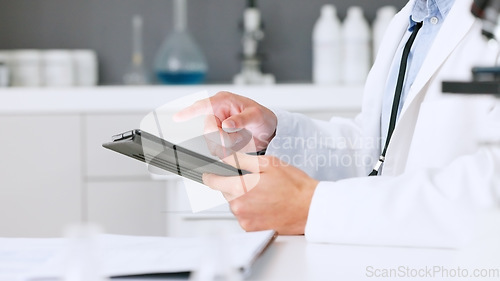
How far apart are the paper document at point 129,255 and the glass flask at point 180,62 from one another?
2.03 m

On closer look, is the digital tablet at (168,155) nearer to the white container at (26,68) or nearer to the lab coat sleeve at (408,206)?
the lab coat sleeve at (408,206)

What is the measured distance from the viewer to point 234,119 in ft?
4.08

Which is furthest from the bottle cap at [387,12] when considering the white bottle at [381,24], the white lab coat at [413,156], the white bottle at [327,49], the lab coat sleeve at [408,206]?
the lab coat sleeve at [408,206]

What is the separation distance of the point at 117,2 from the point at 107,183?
929 mm

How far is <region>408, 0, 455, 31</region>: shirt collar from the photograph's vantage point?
1450 millimetres

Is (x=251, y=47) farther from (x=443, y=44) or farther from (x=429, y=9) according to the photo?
(x=443, y=44)

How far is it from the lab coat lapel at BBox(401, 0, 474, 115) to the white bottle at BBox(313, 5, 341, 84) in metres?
1.62

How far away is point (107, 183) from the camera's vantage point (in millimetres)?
2793

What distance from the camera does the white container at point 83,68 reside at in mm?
3072

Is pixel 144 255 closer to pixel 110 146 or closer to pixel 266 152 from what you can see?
pixel 110 146

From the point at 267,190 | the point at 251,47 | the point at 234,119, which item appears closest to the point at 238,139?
the point at 234,119

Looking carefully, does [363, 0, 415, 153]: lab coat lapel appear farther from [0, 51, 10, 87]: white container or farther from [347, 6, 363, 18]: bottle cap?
[0, 51, 10, 87]: white container

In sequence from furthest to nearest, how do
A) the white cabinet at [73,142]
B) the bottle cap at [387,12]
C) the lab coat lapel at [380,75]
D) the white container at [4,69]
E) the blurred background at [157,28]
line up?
the blurred background at [157,28], the bottle cap at [387,12], the white container at [4,69], the white cabinet at [73,142], the lab coat lapel at [380,75]

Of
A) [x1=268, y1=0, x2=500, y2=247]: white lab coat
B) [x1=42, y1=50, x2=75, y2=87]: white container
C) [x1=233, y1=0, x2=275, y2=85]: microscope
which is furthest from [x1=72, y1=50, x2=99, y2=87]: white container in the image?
[x1=268, y1=0, x2=500, y2=247]: white lab coat
